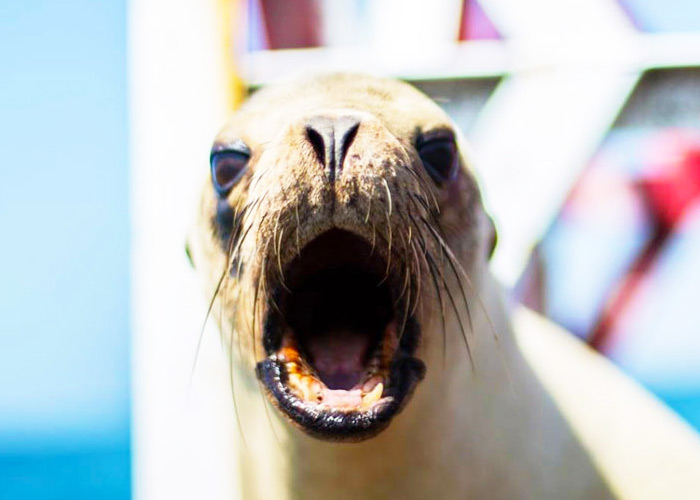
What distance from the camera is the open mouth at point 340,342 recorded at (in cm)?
96

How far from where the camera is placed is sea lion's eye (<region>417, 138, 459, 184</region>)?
1.13m

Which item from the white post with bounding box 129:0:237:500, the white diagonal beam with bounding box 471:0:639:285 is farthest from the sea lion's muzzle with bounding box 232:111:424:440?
the white diagonal beam with bounding box 471:0:639:285

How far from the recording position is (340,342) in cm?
113

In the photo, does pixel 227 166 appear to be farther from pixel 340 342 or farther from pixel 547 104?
pixel 547 104

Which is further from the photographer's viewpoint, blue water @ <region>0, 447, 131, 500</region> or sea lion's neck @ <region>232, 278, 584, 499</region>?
blue water @ <region>0, 447, 131, 500</region>

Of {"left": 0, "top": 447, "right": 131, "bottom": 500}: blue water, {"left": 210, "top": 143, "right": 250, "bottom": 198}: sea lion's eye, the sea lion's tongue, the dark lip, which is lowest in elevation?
the dark lip

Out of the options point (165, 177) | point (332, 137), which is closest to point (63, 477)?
point (165, 177)

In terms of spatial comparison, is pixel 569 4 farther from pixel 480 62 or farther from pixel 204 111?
pixel 204 111

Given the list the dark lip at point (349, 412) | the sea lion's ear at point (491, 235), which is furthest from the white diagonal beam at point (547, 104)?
the dark lip at point (349, 412)

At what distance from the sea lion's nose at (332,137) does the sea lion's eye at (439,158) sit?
0.55 ft

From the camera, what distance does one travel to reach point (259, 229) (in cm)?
102

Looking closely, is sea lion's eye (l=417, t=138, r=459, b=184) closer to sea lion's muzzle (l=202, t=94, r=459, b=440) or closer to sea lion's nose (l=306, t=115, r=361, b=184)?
sea lion's muzzle (l=202, t=94, r=459, b=440)

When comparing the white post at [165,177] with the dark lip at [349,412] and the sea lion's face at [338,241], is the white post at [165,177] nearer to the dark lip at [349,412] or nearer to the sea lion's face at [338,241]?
the sea lion's face at [338,241]

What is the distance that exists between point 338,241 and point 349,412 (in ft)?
0.89
